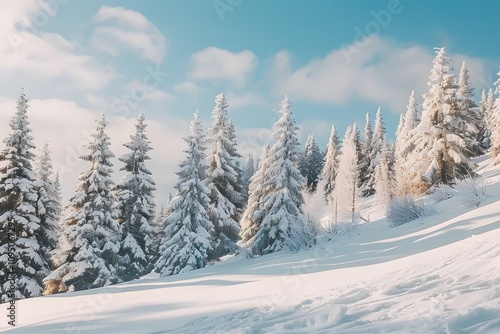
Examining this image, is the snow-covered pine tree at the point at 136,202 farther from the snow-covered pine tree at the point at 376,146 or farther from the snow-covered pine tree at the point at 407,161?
the snow-covered pine tree at the point at 376,146

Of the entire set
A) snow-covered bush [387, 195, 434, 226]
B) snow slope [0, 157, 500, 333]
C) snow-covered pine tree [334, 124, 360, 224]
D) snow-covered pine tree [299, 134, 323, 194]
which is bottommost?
snow slope [0, 157, 500, 333]

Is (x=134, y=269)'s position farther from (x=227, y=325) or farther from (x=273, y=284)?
(x=227, y=325)

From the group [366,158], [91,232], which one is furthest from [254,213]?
[366,158]

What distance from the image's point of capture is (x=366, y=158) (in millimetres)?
55156

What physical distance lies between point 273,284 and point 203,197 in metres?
15.7

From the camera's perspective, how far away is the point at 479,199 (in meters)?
11.7

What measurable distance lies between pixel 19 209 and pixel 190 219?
9337 mm

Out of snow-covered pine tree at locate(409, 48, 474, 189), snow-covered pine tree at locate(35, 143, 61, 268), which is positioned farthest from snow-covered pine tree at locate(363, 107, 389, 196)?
snow-covered pine tree at locate(35, 143, 61, 268)

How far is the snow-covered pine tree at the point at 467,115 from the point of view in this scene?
24.5m

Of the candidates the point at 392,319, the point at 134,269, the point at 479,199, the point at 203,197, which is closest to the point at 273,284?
the point at 392,319

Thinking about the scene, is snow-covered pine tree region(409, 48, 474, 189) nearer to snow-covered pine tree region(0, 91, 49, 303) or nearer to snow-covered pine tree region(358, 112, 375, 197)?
snow-covered pine tree region(0, 91, 49, 303)

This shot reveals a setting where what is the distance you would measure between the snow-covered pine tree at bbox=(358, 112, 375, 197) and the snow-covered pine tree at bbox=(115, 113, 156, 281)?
33.6m

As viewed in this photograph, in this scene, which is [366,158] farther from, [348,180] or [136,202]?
[136,202]

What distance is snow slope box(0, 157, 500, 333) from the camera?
171 inches
